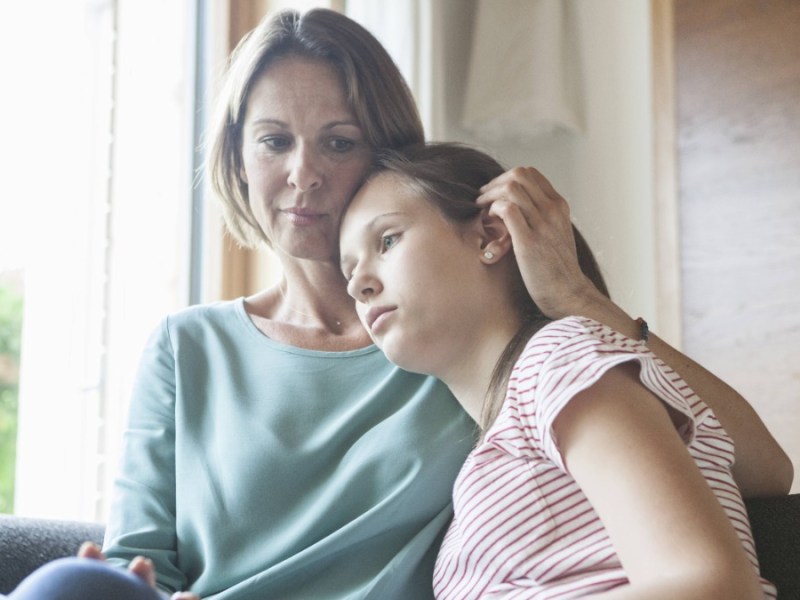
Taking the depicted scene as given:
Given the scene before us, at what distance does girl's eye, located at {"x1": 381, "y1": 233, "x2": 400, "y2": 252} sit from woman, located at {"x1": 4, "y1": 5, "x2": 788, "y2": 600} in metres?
0.11

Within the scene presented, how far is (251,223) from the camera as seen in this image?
150cm

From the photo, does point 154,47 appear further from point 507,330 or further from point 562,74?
point 507,330

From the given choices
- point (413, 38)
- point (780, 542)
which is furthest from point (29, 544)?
point (413, 38)

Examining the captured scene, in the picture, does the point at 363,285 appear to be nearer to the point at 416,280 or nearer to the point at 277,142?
the point at 416,280

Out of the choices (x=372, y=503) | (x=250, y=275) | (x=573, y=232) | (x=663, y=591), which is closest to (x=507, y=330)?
(x=573, y=232)

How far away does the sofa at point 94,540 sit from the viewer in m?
1.01

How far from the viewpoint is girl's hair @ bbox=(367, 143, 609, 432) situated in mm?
1090

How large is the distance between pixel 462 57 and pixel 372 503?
4.99 feet

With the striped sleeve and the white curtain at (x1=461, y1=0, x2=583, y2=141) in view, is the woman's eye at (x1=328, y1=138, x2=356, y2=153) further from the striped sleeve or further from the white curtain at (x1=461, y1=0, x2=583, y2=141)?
the white curtain at (x1=461, y1=0, x2=583, y2=141)

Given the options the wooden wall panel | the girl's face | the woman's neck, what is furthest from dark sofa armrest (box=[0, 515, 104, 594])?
the wooden wall panel

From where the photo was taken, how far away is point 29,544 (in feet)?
3.94

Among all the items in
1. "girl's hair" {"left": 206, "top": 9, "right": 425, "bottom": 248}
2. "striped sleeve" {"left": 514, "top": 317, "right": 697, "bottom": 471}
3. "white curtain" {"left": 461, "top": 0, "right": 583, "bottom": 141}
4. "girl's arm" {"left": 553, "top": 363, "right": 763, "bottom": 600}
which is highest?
"white curtain" {"left": 461, "top": 0, "right": 583, "bottom": 141}

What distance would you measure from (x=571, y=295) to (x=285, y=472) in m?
0.41

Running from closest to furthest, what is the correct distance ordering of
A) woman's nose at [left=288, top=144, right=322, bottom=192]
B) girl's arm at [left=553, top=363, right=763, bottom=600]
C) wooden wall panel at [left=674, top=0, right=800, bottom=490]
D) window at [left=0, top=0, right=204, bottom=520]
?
1. girl's arm at [left=553, top=363, right=763, bottom=600]
2. woman's nose at [left=288, top=144, right=322, bottom=192]
3. window at [left=0, top=0, right=204, bottom=520]
4. wooden wall panel at [left=674, top=0, right=800, bottom=490]
